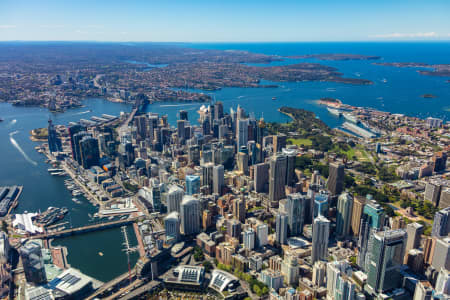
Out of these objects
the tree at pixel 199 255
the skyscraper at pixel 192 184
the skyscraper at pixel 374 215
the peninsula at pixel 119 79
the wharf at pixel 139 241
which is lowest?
the wharf at pixel 139 241

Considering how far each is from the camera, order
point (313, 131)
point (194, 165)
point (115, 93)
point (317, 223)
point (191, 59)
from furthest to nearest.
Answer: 1. point (191, 59)
2. point (115, 93)
3. point (313, 131)
4. point (194, 165)
5. point (317, 223)

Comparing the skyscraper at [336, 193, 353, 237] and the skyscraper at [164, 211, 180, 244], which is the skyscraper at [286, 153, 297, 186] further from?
the skyscraper at [164, 211, 180, 244]

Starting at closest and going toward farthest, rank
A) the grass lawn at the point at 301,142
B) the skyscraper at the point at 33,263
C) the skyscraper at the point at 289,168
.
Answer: the skyscraper at the point at 33,263, the skyscraper at the point at 289,168, the grass lawn at the point at 301,142

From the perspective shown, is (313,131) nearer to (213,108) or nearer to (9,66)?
(213,108)

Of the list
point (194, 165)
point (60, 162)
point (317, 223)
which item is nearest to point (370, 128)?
point (194, 165)

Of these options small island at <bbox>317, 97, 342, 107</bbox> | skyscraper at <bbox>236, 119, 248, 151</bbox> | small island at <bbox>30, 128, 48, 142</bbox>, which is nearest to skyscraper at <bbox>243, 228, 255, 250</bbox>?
skyscraper at <bbox>236, 119, 248, 151</bbox>

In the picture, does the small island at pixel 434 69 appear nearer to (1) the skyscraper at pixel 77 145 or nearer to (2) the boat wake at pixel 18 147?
(1) the skyscraper at pixel 77 145

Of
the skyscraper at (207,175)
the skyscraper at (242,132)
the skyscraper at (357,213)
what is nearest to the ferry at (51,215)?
the skyscraper at (207,175)
